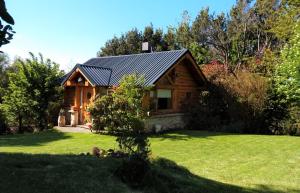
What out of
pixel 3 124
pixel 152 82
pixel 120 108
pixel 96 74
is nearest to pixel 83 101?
pixel 96 74

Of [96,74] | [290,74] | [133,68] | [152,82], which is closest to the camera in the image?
[290,74]

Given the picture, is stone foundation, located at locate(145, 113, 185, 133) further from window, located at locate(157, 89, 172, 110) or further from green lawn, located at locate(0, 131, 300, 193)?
green lawn, located at locate(0, 131, 300, 193)

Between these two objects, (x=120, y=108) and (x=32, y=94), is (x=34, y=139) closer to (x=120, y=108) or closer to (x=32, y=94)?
(x=120, y=108)

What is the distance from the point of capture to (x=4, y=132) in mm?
23672

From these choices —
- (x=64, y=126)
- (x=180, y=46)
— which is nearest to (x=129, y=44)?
(x=180, y=46)

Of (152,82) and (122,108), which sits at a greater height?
(152,82)

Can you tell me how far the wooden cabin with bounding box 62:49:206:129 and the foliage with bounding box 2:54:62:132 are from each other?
98cm

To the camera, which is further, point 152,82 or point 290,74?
point 152,82

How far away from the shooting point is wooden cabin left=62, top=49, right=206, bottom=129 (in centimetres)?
2230

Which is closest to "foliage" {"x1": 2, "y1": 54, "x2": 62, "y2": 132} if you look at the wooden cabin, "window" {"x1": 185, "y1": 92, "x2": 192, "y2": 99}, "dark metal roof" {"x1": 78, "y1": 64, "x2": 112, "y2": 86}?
the wooden cabin

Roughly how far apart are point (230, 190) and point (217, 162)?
17.1 ft

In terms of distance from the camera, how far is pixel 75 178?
270 inches

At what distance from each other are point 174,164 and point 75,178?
375 centimetres

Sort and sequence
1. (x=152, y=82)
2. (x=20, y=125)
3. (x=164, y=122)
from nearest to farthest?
(x=152, y=82), (x=164, y=122), (x=20, y=125)
